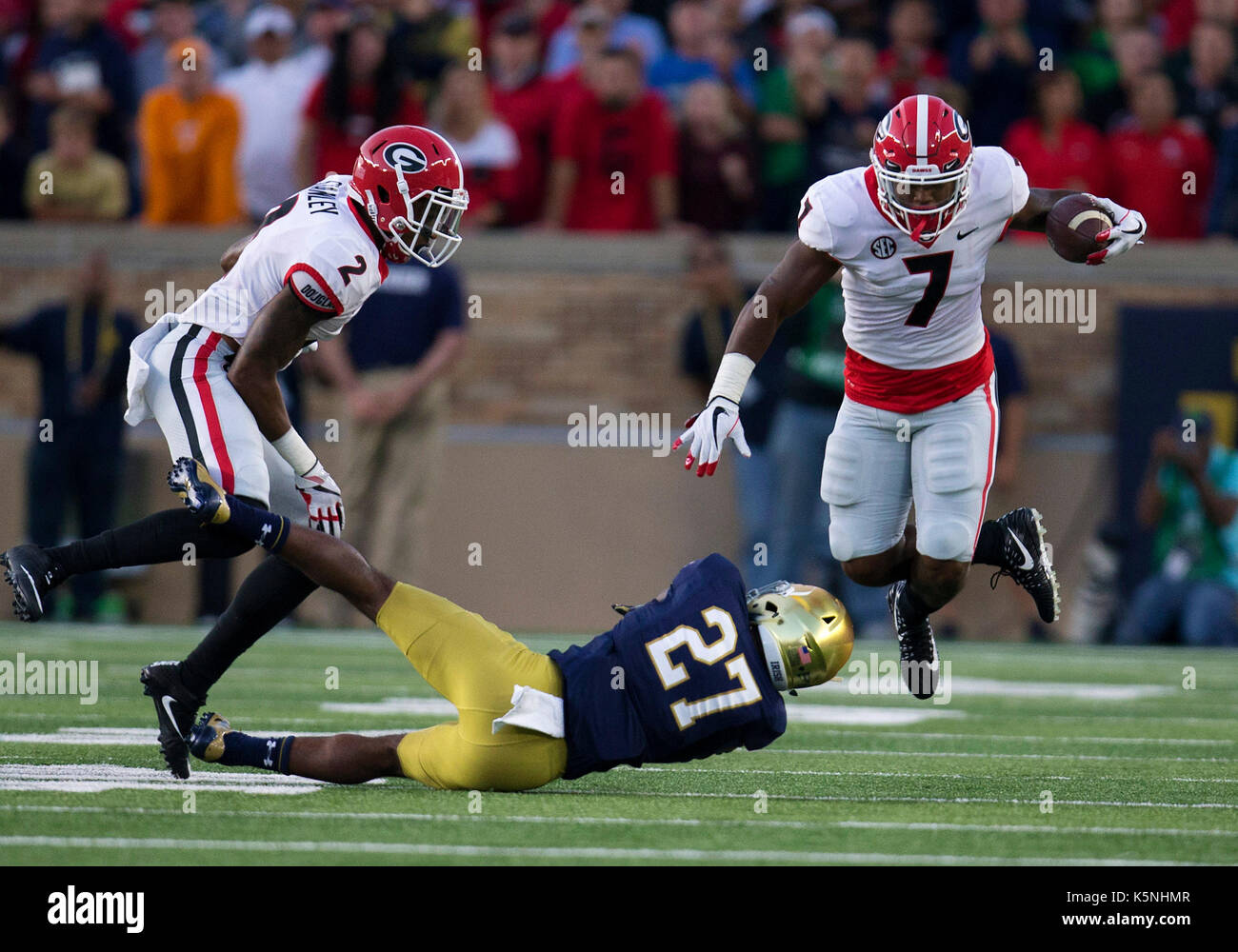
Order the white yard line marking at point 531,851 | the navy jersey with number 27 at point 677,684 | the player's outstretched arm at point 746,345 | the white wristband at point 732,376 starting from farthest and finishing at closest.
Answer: the white wristband at point 732,376, the player's outstretched arm at point 746,345, the navy jersey with number 27 at point 677,684, the white yard line marking at point 531,851

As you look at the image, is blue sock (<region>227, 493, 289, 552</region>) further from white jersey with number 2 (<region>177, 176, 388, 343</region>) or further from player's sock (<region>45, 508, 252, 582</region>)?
white jersey with number 2 (<region>177, 176, 388, 343</region>)

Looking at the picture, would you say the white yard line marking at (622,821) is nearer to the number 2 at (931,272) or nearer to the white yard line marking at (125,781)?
the white yard line marking at (125,781)

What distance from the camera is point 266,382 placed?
536cm

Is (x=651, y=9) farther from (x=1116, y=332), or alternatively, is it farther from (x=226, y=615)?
(x=226, y=615)

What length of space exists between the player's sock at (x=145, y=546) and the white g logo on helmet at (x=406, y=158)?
1.18 m

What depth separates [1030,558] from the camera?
6.54m

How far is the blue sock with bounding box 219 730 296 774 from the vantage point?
4.84 metres

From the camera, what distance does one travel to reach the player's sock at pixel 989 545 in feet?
21.3

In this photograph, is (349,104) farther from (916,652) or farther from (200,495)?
(200,495)

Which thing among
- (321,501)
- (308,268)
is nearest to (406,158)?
(308,268)

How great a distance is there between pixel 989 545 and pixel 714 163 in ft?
17.2

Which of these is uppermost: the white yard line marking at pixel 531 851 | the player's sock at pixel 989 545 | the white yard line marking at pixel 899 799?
the player's sock at pixel 989 545
